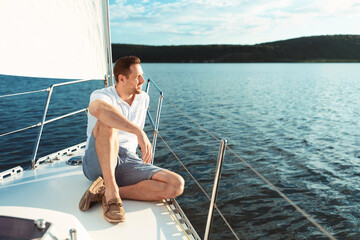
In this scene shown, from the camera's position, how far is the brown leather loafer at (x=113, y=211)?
2.03 meters

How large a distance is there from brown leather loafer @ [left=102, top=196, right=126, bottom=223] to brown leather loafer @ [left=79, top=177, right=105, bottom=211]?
118 mm

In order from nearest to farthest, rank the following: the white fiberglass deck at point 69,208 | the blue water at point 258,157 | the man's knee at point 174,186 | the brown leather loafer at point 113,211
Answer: the white fiberglass deck at point 69,208 → the brown leather loafer at point 113,211 → the man's knee at point 174,186 → the blue water at point 258,157

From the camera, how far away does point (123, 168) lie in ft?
7.98

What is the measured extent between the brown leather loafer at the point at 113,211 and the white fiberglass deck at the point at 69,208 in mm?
40

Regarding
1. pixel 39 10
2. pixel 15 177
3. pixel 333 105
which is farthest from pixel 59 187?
pixel 333 105

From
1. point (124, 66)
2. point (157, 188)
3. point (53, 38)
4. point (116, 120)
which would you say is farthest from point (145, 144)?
point (53, 38)

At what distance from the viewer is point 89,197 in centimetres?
217

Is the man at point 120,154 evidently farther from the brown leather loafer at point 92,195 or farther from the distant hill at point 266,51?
the distant hill at point 266,51

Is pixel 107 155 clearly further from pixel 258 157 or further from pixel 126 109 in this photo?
pixel 258 157

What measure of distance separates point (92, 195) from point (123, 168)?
1.10 feet

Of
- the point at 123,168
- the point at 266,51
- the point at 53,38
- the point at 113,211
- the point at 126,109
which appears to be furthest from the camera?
the point at 266,51

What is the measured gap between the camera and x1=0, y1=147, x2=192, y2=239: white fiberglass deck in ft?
4.97

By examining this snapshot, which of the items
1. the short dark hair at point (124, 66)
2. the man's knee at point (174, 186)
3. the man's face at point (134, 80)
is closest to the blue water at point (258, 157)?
the man's knee at point (174, 186)

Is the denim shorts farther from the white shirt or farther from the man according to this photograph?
the white shirt
